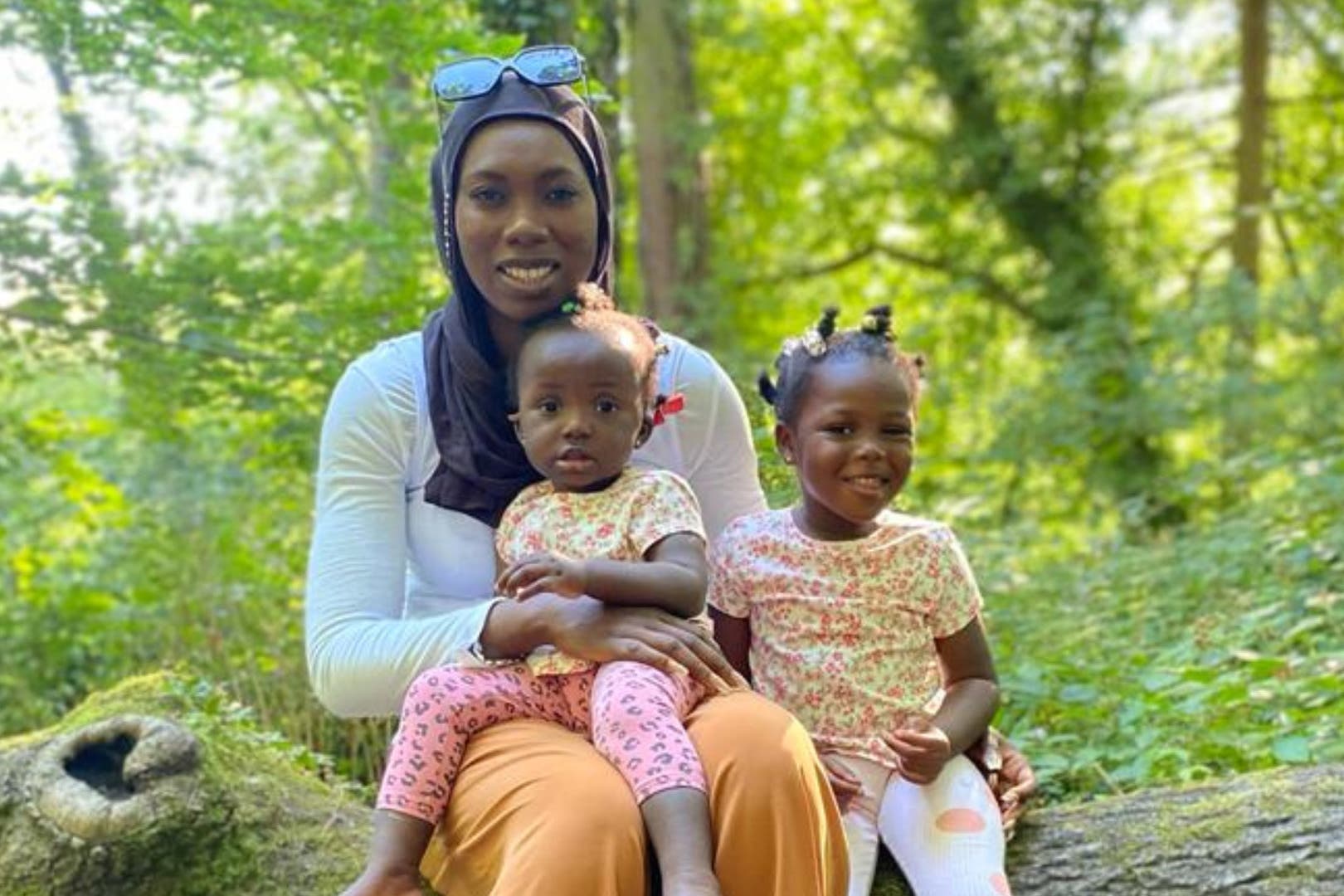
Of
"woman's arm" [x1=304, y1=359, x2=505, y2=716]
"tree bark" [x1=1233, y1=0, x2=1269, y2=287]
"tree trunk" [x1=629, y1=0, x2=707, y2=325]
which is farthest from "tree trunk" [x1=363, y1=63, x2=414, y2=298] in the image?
"tree bark" [x1=1233, y1=0, x2=1269, y2=287]

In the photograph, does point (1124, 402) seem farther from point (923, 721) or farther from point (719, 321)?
point (923, 721)

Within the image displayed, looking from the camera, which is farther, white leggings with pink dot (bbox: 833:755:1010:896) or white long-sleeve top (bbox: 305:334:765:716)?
white long-sleeve top (bbox: 305:334:765:716)

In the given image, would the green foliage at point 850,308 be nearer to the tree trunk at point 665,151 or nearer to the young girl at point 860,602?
the tree trunk at point 665,151

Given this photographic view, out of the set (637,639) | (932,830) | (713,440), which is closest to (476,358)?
(713,440)

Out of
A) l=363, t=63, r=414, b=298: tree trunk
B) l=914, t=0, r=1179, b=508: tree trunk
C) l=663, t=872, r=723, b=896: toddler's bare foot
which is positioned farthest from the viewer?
l=914, t=0, r=1179, b=508: tree trunk

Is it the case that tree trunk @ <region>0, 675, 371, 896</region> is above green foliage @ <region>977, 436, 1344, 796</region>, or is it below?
above

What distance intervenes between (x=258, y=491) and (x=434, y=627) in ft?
14.5

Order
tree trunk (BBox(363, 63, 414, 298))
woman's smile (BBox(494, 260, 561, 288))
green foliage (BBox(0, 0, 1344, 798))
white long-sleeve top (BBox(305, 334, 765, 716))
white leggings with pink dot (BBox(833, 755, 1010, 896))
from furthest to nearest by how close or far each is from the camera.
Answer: tree trunk (BBox(363, 63, 414, 298)), green foliage (BBox(0, 0, 1344, 798)), woman's smile (BBox(494, 260, 561, 288)), white long-sleeve top (BBox(305, 334, 765, 716)), white leggings with pink dot (BBox(833, 755, 1010, 896))

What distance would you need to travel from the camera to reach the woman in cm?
239

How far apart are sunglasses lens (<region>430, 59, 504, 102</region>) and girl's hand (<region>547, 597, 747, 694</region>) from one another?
97cm

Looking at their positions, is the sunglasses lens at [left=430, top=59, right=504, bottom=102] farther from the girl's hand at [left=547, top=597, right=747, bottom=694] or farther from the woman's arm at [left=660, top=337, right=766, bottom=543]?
the girl's hand at [left=547, top=597, right=747, bottom=694]

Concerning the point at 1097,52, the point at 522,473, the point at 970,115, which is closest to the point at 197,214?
the point at 522,473

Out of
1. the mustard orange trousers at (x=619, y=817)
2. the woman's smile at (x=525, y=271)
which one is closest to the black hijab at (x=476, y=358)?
the woman's smile at (x=525, y=271)

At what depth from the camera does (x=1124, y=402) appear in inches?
387
